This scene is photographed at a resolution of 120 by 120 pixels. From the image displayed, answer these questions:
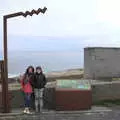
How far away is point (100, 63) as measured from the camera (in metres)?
24.9

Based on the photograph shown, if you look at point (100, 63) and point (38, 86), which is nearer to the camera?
point (38, 86)

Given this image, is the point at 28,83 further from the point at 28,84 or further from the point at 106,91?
the point at 106,91

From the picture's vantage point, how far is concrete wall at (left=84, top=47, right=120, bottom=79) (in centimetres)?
2464

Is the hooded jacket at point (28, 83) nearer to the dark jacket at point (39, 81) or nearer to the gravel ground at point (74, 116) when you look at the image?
the dark jacket at point (39, 81)

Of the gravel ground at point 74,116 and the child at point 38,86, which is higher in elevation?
the child at point 38,86

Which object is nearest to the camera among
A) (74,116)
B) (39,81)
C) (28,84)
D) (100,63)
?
(74,116)

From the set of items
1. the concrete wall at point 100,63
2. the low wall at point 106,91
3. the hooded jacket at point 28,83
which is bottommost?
the low wall at point 106,91

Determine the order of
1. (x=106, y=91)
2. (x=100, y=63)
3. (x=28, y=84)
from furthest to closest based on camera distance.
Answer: (x=100, y=63) < (x=106, y=91) < (x=28, y=84)

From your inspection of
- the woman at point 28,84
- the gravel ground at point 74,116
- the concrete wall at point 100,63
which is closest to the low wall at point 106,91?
the gravel ground at point 74,116

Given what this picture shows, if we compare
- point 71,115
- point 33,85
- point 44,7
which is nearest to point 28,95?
point 33,85

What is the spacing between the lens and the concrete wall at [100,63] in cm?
2464

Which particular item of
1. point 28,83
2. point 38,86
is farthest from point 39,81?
point 28,83

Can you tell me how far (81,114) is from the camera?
1633 cm

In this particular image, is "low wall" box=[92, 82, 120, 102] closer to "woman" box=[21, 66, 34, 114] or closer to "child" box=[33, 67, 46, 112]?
"child" box=[33, 67, 46, 112]
